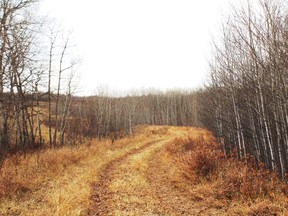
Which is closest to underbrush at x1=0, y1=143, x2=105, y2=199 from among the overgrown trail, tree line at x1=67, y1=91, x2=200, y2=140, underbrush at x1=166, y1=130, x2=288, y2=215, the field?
the field

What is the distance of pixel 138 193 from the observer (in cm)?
655

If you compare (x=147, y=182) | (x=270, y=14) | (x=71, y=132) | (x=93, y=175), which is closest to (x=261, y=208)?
Result: (x=147, y=182)

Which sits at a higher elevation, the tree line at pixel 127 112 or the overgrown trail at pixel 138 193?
the tree line at pixel 127 112

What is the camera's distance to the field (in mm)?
5090

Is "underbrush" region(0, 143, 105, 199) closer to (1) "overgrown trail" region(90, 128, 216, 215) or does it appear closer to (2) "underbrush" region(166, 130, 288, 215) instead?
(1) "overgrown trail" region(90, 128, 216, 215)

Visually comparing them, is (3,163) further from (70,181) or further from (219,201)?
(219,201)

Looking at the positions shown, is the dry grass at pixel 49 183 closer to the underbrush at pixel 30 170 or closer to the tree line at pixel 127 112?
the underbrush at pixel 30 170

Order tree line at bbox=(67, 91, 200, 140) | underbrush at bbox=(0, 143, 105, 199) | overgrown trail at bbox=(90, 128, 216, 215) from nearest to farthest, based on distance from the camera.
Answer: overgrown trail at bbox=(90, 128, 216, 215) < underbrush at bbox=(0, 143, 105, 199) < tree line at bbox=(67, 91, 200, 140)

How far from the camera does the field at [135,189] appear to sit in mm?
5090

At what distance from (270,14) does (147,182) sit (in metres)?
6.63

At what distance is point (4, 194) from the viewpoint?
18.4 ft

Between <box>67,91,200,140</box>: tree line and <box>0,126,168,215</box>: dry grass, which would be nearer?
<box>0,126,168,215</box>: dry grass

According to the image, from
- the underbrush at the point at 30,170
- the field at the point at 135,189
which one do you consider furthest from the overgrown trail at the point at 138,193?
the underbrush at the point at 30,170

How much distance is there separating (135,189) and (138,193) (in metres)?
0.35
